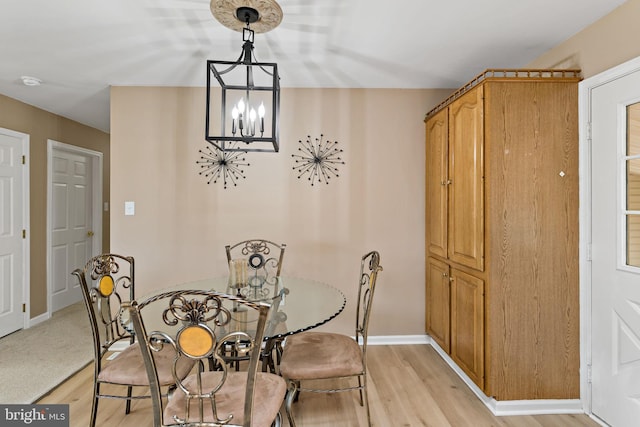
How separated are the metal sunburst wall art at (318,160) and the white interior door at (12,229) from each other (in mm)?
2837

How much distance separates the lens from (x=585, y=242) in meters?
2.21

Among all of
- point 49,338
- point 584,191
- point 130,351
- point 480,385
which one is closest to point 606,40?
point 584,191

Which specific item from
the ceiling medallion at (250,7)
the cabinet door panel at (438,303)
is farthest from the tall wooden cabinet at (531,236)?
the ceiling medallion at (250,7)

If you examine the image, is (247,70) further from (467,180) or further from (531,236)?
(531,236)

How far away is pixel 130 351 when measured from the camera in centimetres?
201

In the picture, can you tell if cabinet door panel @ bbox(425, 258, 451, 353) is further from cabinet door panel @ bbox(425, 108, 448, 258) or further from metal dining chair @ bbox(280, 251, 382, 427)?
metal dining chair @ bbox(280, 251, 382, 427)

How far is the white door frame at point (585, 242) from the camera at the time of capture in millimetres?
2191

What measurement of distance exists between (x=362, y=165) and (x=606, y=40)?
74.3 inches

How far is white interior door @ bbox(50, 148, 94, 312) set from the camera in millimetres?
4305

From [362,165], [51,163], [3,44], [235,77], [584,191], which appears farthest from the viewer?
[51,163]

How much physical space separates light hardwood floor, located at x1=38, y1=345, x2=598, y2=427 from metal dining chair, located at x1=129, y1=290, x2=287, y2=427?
0.68 m

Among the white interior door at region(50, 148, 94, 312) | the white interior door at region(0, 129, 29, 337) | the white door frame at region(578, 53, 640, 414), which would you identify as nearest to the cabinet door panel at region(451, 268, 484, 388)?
the white door frame at region(578, 53, 640, 414)

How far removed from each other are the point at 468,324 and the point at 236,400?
5.57ft

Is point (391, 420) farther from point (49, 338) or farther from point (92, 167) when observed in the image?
point (92, 167)
